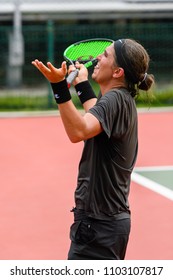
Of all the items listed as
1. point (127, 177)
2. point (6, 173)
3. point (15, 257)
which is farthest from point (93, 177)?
point (6, 173)

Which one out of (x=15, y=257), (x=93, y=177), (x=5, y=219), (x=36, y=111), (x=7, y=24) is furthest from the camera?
(x=7, y=24)

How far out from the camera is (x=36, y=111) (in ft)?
48.5

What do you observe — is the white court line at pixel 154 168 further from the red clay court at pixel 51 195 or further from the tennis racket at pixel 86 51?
the tennis racket at pixel 86 51

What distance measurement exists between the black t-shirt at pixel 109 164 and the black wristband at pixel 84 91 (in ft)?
1.28

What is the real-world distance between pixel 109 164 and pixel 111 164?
1cm

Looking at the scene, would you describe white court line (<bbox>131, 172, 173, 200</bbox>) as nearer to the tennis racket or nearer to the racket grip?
the tennis racket

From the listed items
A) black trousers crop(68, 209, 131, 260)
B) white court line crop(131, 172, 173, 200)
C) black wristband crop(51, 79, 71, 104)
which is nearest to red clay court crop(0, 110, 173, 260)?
white court line crop(131, 172, 173, 200)

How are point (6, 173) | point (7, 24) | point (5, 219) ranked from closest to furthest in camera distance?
1. point (5, 219)
2. point (6, 173)
3. point (7, 24)

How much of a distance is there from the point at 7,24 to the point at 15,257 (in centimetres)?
1026

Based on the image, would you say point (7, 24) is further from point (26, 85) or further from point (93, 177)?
point (93, 177)

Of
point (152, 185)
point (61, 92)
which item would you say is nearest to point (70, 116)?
point (61, 92)

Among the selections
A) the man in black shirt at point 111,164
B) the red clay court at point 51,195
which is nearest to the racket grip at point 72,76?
the man in black shirt at point 111,164

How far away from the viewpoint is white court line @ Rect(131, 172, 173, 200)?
9.19 metres

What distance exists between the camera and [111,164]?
4547mm
